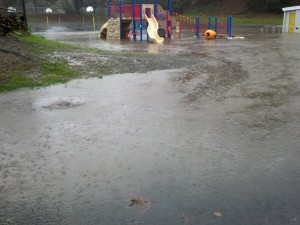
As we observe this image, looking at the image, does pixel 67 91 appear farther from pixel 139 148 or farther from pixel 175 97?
pixel 139 148

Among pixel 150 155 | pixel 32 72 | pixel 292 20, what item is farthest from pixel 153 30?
pixel 150 155

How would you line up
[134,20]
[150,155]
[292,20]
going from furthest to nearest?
[292,20] → [134,20] → [150,155]

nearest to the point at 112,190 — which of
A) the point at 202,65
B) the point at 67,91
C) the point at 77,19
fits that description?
the point at 67,91

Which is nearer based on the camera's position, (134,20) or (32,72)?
(32,72)

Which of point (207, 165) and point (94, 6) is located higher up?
point (94, 6)

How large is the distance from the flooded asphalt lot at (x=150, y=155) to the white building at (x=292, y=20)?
27855 mm

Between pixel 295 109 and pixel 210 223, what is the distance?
459 cm

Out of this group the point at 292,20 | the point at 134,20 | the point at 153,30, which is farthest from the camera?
the point at 292,20

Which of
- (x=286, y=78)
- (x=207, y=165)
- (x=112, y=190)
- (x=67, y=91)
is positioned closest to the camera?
(x=112, y=190)

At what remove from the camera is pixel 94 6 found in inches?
3349

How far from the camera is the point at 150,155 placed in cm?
500

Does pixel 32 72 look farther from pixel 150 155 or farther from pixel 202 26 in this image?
pixel 202 26

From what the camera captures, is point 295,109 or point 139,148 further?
point 295,109

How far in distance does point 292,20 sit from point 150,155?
34.6m
